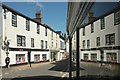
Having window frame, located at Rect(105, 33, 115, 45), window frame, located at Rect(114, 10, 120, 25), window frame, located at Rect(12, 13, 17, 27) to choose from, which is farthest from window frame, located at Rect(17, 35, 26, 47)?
window frame, located at Rect(114, 10, 120, 25)

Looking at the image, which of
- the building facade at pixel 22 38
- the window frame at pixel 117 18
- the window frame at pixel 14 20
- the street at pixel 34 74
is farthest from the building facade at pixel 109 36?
the window frame at pixel 14 20

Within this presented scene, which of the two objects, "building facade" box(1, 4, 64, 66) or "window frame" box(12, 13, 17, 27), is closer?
"building facade" box(1, 4, 64, 66)

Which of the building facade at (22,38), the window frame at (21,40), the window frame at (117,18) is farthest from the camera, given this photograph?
the window frame at (21,40)

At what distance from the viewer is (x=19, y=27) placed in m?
31.9

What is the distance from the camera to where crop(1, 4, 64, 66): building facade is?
90.2 ft

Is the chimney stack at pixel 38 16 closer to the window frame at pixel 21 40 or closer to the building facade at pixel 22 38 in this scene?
the building facade at pixel 22 38

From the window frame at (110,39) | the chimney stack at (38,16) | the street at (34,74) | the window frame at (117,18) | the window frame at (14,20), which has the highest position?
the chimney stack at (38,16)

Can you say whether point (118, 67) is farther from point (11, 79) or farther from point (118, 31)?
point (11, 79)

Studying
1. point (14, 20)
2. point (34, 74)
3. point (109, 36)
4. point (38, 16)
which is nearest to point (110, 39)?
point (109, 36)

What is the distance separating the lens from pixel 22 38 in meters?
33.2

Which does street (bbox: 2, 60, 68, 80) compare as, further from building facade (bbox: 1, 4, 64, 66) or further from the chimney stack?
the chimney stack

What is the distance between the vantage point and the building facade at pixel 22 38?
2748 cm

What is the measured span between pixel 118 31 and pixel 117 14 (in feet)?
0.27

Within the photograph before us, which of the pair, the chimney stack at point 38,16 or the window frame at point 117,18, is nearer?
the window frame at point 117,18
